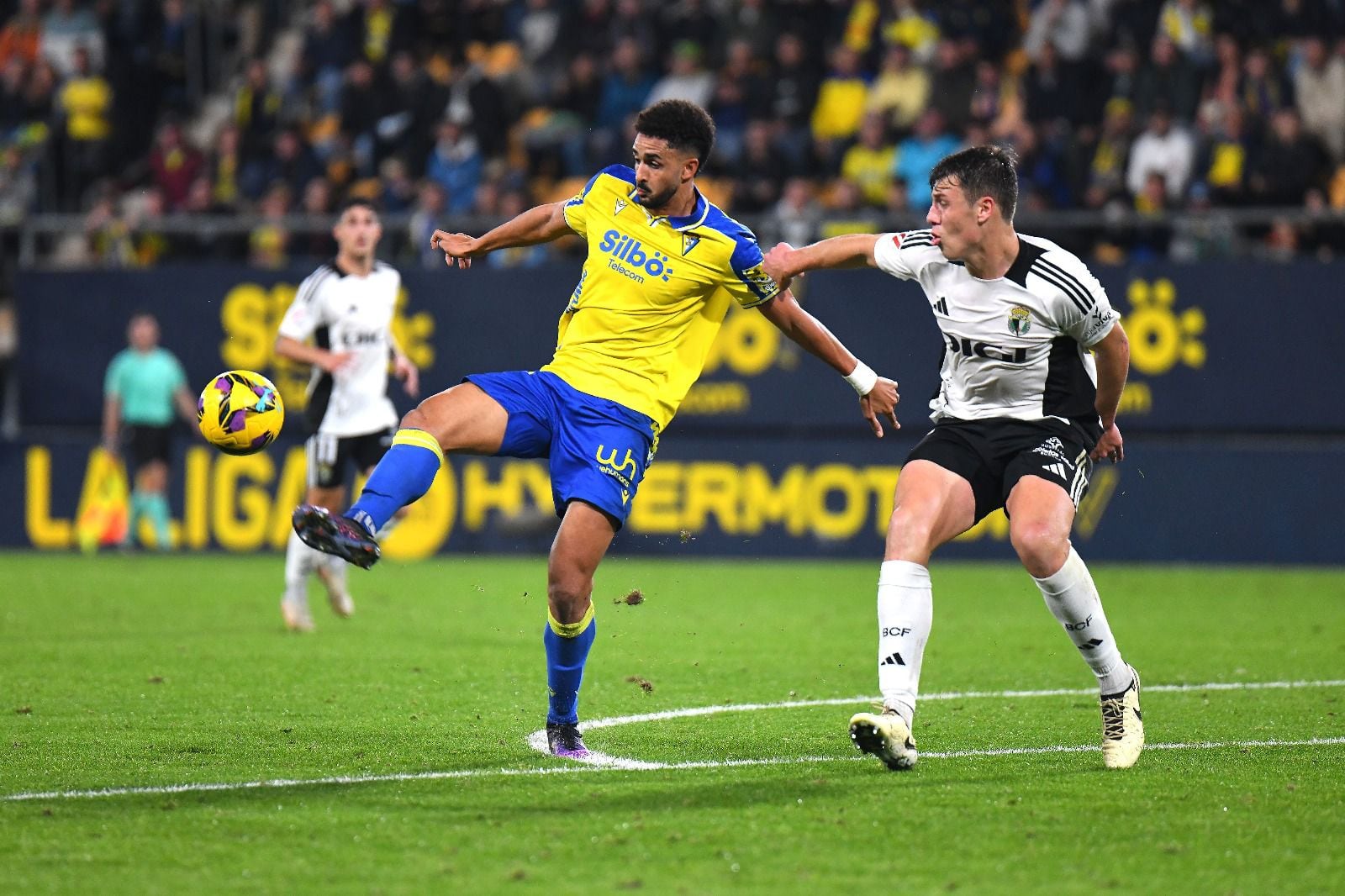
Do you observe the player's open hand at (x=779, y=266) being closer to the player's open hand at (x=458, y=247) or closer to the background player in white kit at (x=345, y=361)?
the player's open hand at (x=458, y=247)

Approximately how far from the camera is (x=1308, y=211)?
53.2 feet

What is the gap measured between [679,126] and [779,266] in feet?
2.02

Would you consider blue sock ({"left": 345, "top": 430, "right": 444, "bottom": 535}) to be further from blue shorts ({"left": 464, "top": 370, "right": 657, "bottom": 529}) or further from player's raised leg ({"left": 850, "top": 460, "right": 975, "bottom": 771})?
player's raised leg ({"left": 850, "top": 460, "right": 975, "bottom": 771})

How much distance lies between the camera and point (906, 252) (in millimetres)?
6598

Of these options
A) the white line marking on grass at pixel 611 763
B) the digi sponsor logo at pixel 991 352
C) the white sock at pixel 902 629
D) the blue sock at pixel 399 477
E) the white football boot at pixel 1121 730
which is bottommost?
the white line marking on grass at pixel 611 763

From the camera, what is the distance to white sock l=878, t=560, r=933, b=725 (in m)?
6.09

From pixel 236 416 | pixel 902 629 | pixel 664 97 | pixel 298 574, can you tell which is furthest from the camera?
pixel 664 97

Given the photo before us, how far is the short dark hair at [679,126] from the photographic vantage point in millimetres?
6461

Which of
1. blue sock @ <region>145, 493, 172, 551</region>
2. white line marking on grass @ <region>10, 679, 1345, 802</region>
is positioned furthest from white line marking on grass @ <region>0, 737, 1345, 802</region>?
blue sock @ <region>145, 493, 172, 551</region>

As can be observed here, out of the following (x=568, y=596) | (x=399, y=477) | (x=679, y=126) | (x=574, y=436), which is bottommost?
(x=568, y=596)

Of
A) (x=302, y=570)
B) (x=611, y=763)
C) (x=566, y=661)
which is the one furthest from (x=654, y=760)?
(x=302, y=570)

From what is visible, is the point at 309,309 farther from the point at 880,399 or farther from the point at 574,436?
the point at 880,399

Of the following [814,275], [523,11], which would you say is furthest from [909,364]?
[523,11]

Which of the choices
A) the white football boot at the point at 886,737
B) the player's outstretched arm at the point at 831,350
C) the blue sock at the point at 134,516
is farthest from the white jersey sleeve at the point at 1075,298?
the blue sock at the point at 134,516
